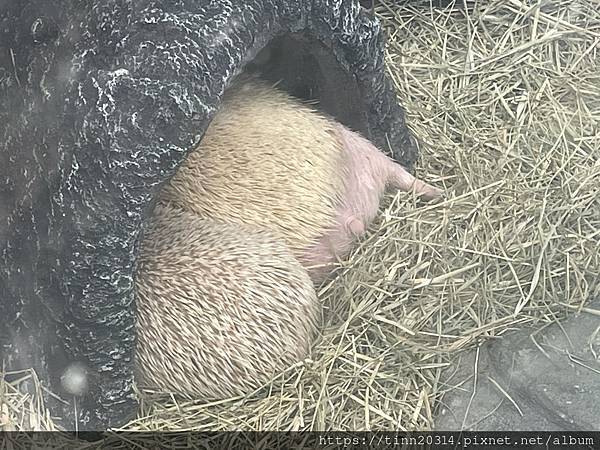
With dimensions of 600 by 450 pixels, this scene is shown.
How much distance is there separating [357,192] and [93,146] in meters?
1.22

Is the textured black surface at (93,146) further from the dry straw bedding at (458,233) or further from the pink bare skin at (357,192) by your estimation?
the pink bare skin at (357,192)

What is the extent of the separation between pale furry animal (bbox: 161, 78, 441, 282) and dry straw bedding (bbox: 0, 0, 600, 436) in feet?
0.46

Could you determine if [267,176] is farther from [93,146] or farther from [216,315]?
[93,146]

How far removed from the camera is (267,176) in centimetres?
332

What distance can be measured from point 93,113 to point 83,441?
106cm

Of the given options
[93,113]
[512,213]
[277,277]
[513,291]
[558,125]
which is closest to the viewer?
[93,113]

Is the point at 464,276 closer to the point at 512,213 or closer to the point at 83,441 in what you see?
the point at 512,213

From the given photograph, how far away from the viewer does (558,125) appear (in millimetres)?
3961

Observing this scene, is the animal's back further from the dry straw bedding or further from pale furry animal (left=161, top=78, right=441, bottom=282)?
the dry straw bedding

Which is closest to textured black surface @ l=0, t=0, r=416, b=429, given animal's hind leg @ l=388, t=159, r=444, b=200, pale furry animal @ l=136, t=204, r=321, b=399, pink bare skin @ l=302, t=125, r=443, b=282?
pale furry animal @ l=136, t=204, r=321, b=399

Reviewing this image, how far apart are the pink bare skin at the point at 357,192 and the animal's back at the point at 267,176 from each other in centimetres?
5

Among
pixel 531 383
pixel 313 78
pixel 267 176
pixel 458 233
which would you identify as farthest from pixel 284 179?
pixel 531 383

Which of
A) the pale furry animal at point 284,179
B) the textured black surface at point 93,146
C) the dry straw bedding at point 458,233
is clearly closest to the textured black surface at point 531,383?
the dry straw bedding at point 458,233

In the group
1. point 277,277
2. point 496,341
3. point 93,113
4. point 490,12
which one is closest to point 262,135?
point 277,277
